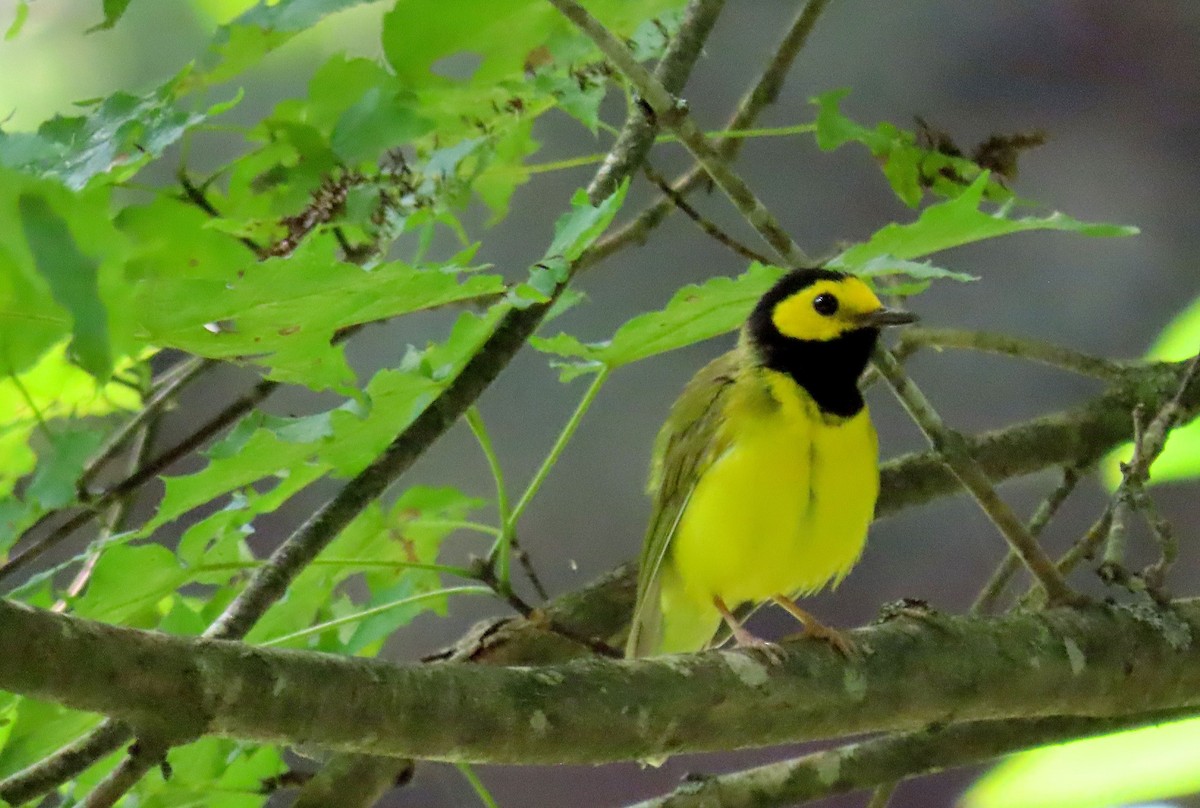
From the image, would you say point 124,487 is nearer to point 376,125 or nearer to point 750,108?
point 376,125

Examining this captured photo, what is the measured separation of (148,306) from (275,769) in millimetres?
829

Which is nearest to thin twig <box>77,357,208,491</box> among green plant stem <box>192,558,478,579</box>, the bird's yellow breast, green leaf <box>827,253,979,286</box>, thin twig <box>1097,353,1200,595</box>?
green plant stem <box>192,558,478,579</box>

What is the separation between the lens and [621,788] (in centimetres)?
218

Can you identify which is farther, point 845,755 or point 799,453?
point 845,755

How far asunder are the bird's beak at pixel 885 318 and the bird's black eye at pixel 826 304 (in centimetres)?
4

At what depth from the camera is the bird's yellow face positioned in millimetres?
1383

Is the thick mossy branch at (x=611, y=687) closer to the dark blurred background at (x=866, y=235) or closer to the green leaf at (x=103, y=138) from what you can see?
the green leaf at (x=103, y=138)

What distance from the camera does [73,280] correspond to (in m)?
0.42

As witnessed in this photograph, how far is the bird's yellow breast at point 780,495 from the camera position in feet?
4.13

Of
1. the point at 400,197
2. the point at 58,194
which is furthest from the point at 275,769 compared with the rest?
the point at 58,194

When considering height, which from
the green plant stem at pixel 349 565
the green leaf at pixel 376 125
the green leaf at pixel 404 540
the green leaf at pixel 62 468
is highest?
the green leaf at pixel 376 125

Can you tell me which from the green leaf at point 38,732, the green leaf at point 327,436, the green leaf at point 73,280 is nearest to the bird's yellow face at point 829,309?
the green leaf at point 327,436

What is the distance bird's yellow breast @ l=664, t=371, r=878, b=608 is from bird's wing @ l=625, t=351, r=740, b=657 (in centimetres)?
2

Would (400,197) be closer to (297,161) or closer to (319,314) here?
(297,161)
